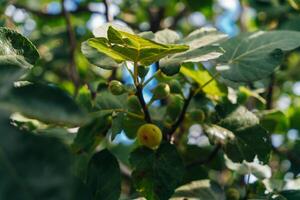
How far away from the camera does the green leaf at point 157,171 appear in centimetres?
138

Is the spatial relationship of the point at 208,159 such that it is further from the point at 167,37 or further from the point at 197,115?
the point at 167,37

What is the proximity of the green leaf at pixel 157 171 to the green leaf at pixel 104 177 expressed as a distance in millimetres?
70

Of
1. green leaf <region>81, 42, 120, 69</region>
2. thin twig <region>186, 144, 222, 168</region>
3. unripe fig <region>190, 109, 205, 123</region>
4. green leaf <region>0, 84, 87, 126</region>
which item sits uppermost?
green leaf <region>0, 84, 87, 126</region>

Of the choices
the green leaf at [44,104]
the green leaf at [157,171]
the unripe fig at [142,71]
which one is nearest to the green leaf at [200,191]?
the green leaf at [157,171]

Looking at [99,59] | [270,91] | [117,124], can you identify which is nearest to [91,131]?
[117,124]

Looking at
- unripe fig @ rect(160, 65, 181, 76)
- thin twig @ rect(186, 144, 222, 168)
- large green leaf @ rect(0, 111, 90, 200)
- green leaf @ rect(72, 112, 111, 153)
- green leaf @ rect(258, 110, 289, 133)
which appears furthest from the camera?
green leaf @ rect(258, 110, 289, 133)

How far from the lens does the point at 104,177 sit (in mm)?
1370

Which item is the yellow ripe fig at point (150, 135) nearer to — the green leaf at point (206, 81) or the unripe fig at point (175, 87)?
the unripe fig at point (175, 87)

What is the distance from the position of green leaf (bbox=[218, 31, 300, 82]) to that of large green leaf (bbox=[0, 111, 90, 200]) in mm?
726

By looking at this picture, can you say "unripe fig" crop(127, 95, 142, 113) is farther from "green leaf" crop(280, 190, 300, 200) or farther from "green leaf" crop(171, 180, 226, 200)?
"green leaf" crop(280, 190, 300, 200)

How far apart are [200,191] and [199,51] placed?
0.41 m

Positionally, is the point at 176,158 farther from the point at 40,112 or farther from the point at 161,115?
the point at 40,112

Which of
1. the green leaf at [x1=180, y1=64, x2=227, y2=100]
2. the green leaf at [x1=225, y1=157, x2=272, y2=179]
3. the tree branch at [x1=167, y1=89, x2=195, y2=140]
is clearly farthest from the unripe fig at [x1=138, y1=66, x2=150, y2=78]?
the green leaf at [x1=225, y1=157, x2=272, y2=179]

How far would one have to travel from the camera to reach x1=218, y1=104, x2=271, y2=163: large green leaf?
5.03 feet
